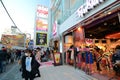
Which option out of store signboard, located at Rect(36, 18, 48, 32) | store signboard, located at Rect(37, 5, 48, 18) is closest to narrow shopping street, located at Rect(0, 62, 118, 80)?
store signboard, located at Rect(36, 18, 48, 32)

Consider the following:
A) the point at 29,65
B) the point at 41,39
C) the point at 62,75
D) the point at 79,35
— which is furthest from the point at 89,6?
the point at 41,39

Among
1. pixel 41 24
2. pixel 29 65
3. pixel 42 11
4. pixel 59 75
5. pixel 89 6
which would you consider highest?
pixel 42 11

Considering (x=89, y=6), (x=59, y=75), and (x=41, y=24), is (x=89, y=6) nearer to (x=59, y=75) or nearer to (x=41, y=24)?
(x=59, y=75)

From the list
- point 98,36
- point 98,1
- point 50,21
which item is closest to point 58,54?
point 98,36

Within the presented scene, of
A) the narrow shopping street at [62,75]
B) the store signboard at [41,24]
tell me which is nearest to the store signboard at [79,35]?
the narrow shopping street at [62,75]

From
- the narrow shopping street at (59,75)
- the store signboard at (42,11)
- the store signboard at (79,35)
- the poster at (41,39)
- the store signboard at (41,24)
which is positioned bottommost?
the narrow shopping street at (59,75)

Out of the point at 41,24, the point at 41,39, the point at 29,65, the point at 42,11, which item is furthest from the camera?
the point at 41,24

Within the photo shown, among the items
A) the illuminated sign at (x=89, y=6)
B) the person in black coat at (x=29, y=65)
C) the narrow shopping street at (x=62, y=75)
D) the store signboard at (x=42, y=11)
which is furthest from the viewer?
the store signboard at (x=42, y=11)

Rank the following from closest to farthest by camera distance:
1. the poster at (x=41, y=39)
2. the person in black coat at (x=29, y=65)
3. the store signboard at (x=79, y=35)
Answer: the person in black coat at (x=29, y=65) < the store signboard at (x=79, y=35) < the poster at (x=41, y=39)

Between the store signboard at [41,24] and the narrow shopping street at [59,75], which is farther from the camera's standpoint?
the store signboard at [41,24]

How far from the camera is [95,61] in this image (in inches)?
462

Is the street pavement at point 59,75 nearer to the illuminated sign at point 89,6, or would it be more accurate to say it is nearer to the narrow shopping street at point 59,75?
the narrow shopping street at point 59,75

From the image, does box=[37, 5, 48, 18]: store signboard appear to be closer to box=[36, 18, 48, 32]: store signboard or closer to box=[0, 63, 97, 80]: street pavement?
box=[36, 18, 48, 32]: store signboard

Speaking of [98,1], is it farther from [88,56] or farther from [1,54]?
[1,54]
